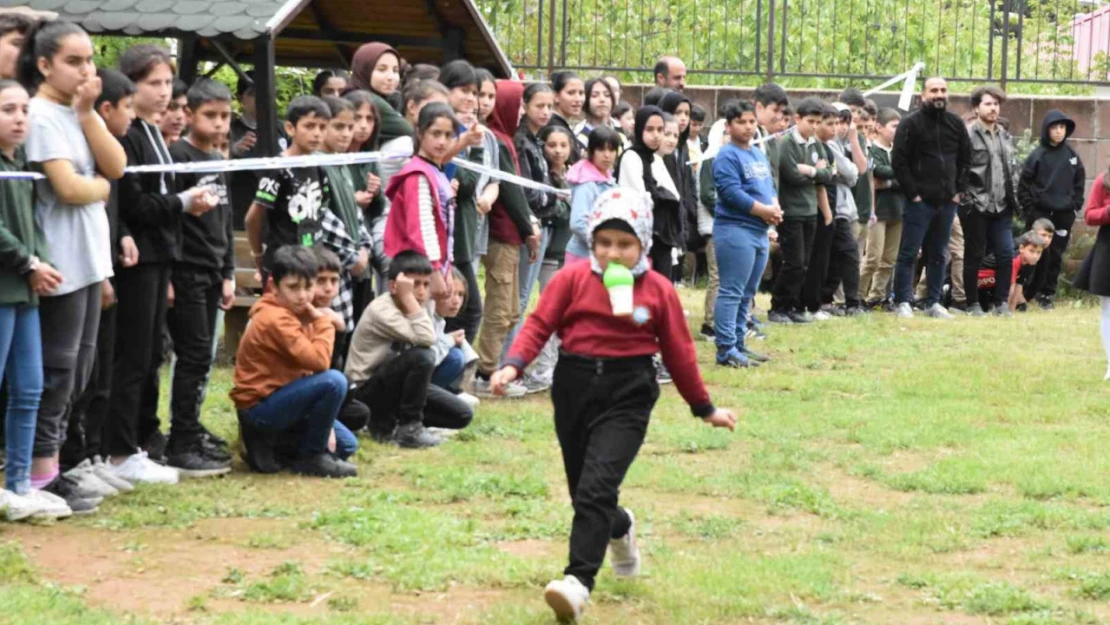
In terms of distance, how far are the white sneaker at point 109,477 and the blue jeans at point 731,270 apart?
5.90m

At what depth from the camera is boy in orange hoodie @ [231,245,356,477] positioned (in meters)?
8.45

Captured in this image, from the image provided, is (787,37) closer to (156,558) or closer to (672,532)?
(672,532)

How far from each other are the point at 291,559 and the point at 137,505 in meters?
1.11

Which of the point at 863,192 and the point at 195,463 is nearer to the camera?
the point at 195,463

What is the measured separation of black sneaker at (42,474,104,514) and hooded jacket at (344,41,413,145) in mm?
3140

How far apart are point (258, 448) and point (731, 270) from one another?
17.4 feet

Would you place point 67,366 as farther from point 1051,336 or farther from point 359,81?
point 1051,336

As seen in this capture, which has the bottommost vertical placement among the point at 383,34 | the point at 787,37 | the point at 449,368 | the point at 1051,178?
the point at 449,368

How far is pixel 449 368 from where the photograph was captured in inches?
405

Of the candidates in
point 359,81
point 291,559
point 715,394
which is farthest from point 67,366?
point 715,394

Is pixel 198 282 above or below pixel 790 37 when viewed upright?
below

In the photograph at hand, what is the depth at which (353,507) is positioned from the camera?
26.3ft

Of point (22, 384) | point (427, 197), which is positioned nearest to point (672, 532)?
point (427, 197)

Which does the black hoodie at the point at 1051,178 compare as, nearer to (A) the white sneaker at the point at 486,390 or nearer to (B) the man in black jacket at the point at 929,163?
(B) the man in black jacket at the point at 929,163
